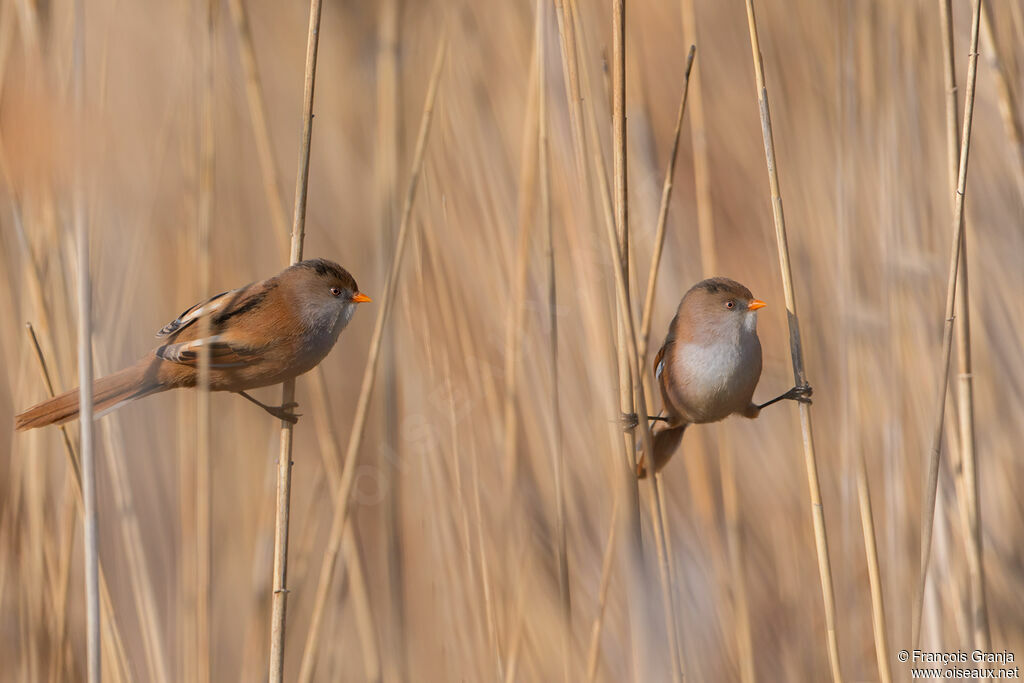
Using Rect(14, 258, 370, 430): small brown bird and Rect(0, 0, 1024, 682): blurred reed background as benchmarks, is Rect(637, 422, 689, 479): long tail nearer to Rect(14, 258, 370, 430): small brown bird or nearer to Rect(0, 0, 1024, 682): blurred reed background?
Rect(0, 0, 1024, 682): blurred reed background

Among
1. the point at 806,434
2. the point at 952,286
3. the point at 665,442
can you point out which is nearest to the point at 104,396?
the point at 665,442

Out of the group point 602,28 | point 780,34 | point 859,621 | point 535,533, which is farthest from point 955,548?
point 602,28

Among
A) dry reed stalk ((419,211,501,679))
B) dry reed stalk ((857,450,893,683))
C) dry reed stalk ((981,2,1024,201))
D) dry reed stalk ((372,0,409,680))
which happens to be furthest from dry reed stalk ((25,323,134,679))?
dry reed stalk ((981,2,1024,201))

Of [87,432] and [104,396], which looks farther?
[104,396]

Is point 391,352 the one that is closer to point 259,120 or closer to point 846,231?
point 259,120

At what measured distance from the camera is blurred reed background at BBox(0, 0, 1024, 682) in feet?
6.85

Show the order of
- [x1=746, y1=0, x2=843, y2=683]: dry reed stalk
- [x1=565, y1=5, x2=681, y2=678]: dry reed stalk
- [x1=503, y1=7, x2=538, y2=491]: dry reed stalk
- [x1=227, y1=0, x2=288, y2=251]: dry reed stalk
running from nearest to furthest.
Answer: [x1=565, y1=5, x2=681, y2=678]: dry reed stalk → [x1=746, y1=0, x2=843, y2=683]: dry reed stalk → [x1=227, y1=0, x2=288, y2=251]: dry reed stalk → [x1=503, y1=7, x2=538, y2=491]: dry reed stalk

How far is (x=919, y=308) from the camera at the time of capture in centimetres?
261

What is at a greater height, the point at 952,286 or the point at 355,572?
the point at 952,286

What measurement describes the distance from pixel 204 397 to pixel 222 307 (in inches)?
11.0

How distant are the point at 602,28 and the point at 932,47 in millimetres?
1137

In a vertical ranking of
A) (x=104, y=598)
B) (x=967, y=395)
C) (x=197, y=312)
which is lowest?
(x=104, y=598)

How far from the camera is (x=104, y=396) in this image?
6.72 ft

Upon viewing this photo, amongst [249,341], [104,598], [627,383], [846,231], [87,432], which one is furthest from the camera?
[846,231]
